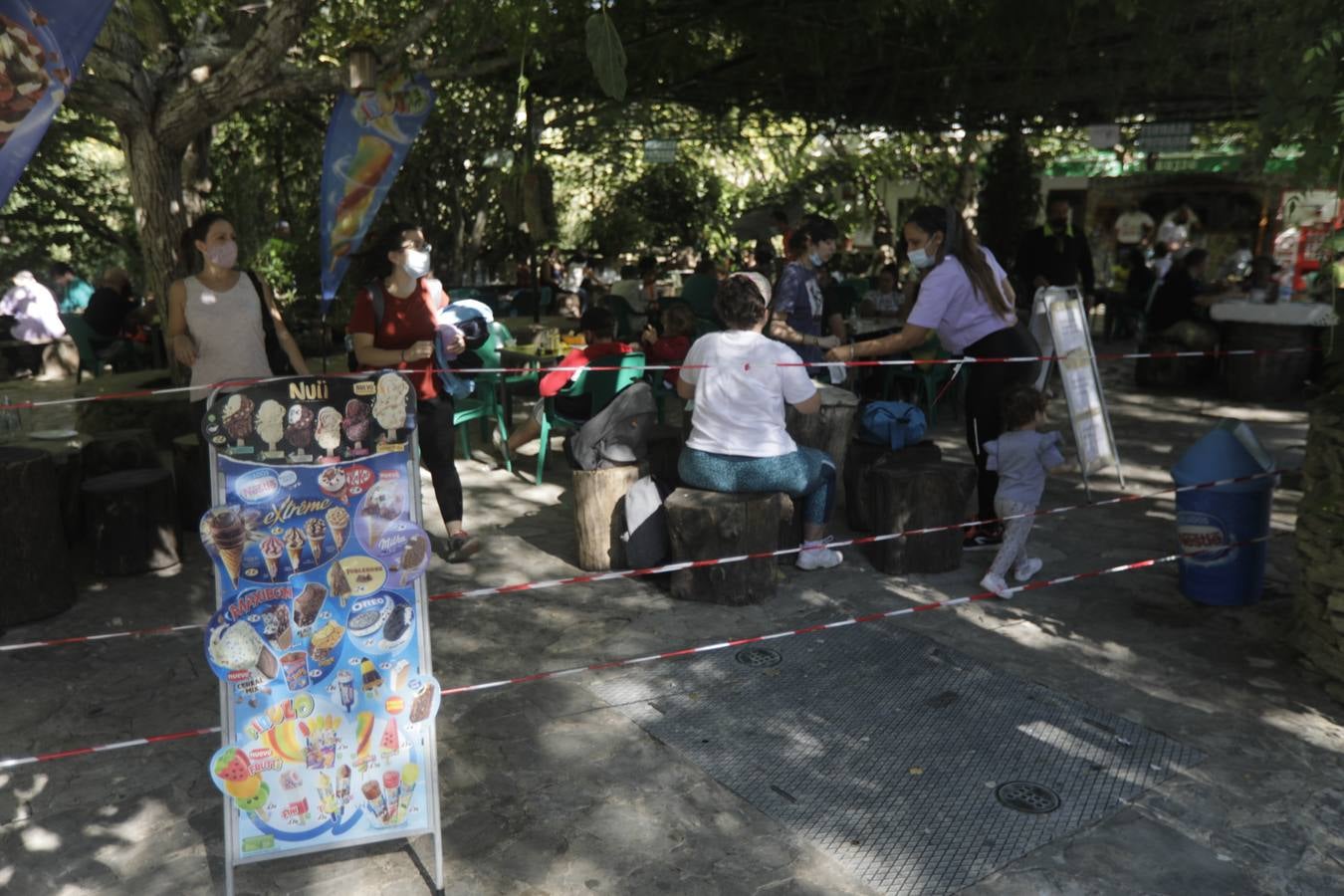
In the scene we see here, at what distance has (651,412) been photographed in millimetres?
6023

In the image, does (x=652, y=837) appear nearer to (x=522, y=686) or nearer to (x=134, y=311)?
(x=522, y=686)

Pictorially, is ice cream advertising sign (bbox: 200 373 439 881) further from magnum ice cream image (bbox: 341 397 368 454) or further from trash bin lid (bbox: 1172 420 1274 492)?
trash bin lid (bbox: 1172 420 1274 492)

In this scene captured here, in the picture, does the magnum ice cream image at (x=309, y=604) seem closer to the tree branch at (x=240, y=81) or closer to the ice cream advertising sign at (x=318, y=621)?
the ice cream advertising sign at (x=318, y=621)

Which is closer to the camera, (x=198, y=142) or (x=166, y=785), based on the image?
(x=166, y=785)

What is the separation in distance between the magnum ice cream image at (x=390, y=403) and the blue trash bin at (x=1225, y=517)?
3707 mm

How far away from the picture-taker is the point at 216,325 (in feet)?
16.8

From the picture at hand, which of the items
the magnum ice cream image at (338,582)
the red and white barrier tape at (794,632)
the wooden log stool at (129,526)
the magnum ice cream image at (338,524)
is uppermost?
the magnum ice cream image at (338,524)

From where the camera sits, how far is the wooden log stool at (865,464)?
6.11 meters

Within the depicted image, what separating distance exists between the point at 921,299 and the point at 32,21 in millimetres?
4147

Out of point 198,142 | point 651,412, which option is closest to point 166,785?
point 651,412

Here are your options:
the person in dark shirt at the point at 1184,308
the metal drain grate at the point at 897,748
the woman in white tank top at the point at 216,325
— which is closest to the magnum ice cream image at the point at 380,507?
the metal drain grate at the point at 897,748

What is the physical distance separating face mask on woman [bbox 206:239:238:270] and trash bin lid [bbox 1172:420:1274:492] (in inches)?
176

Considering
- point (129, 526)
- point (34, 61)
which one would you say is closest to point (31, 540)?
point (129, 526)

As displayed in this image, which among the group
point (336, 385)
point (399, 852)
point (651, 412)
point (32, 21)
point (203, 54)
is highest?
point (203, 54)
